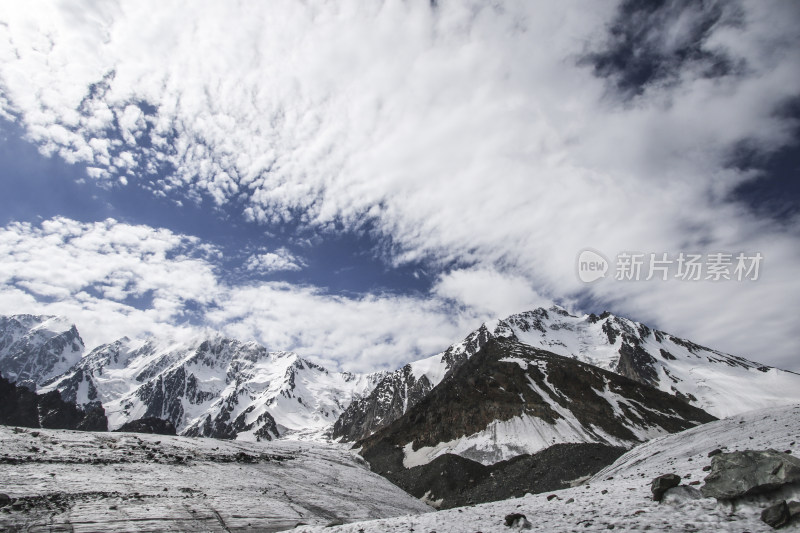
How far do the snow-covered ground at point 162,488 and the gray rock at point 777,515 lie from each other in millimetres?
22711

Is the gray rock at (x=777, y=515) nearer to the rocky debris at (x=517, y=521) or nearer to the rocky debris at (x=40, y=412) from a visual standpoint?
the rocky debris at (x=517, y=521)

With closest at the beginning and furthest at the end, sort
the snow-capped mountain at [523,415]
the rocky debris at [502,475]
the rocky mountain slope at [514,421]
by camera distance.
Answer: the rocky debris at [502,475]
the rocky mountain slope at [514,421]
the snow-capped mountain at [523,415]

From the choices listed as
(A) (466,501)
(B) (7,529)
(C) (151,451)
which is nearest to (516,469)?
(A) (466,501)

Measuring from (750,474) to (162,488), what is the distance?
30.6m

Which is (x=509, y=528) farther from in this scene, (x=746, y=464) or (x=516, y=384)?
(x=516, y=384)

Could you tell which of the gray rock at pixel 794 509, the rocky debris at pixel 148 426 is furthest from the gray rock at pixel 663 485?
the rocky debris at pixel 148 426

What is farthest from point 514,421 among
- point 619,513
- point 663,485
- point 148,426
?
point 148,426

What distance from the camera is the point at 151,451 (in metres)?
35.3

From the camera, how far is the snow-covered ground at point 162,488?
20000 millimetres

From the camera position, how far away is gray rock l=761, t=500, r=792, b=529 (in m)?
10.6

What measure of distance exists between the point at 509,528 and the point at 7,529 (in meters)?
20.8

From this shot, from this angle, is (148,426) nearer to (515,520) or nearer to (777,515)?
(515,520)

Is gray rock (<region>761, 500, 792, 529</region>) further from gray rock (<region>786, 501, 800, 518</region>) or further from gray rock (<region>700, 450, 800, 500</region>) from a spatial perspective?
gray rock (<region>700, 450, 800, 500</region>)

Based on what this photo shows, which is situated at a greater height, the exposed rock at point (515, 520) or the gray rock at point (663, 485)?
the gray rock at point (663, 485)
